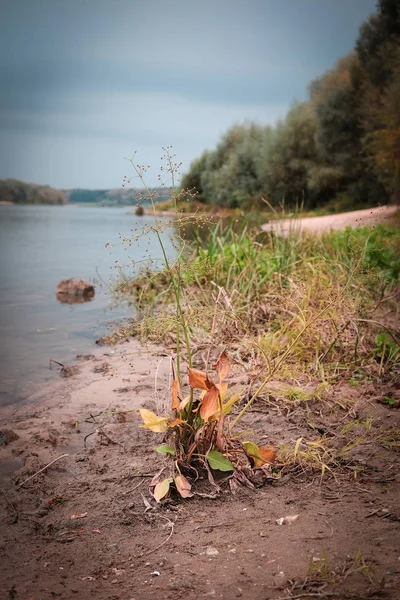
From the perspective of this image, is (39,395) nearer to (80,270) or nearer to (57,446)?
(57,446)

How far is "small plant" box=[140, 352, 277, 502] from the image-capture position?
8.07 ft

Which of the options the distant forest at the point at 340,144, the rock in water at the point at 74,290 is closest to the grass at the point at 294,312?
the rock in water at the point at 74,290

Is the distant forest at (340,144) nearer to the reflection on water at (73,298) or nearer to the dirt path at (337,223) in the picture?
the dirt path at (337,223)

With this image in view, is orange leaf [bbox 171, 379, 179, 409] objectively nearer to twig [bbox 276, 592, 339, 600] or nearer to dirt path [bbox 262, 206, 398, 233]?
twig [bbox 276, 592, 339, 600]

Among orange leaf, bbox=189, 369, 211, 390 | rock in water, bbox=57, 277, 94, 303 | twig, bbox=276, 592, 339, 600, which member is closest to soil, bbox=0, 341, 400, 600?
twig, bbox=276, 592, 339, 600

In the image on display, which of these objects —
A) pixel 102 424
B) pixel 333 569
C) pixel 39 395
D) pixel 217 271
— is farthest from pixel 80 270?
pixel 333 569

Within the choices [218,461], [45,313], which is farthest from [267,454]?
[45,313]

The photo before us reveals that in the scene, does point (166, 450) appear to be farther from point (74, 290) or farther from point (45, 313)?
point (74, 290)

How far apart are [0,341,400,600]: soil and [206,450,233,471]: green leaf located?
0.12 m

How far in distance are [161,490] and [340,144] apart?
2668cm

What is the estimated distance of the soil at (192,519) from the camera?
1.89 m

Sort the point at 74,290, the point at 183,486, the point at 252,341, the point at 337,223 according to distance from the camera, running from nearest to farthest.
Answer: the point at 183,486, the point at 252,341, the point at 74,290, the point at 337,223

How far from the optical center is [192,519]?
2.32 metres

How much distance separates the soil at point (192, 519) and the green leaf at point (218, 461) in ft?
0.40
